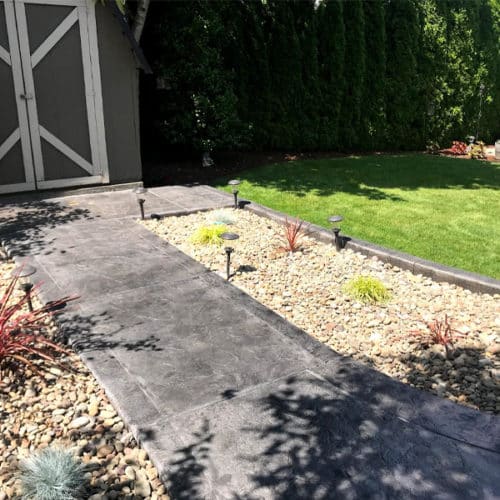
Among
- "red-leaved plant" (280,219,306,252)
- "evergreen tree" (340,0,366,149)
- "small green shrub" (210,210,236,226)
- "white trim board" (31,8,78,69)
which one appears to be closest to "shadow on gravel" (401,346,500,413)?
"red-leaved plant" (280,219,306,252)

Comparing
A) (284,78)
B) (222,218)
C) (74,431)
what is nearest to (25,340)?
(74,431)

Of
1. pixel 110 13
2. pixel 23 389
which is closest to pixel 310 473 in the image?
pixel 23 389

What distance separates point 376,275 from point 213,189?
15.2 ft

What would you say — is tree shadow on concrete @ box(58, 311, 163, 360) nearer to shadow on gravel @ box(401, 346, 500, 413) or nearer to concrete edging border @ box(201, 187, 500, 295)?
shadow on gravel @ box(401, 346, 500, 413)

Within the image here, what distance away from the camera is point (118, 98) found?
931cm

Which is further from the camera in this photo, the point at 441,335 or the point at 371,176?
the point at 371,176

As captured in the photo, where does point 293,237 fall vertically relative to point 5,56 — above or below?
below

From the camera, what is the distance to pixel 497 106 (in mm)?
16312

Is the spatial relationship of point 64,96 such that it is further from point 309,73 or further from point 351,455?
point 351,455

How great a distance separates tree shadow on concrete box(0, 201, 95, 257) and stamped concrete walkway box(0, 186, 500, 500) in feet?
3.66

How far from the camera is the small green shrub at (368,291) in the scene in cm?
520

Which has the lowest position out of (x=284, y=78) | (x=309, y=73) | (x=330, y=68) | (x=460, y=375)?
(x=460, y=375)

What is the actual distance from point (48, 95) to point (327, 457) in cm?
778

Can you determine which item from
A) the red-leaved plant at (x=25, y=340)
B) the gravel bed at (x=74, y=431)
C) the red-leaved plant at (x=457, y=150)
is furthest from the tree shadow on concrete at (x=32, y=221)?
the red-leaved plant at (x=457, y=150)
